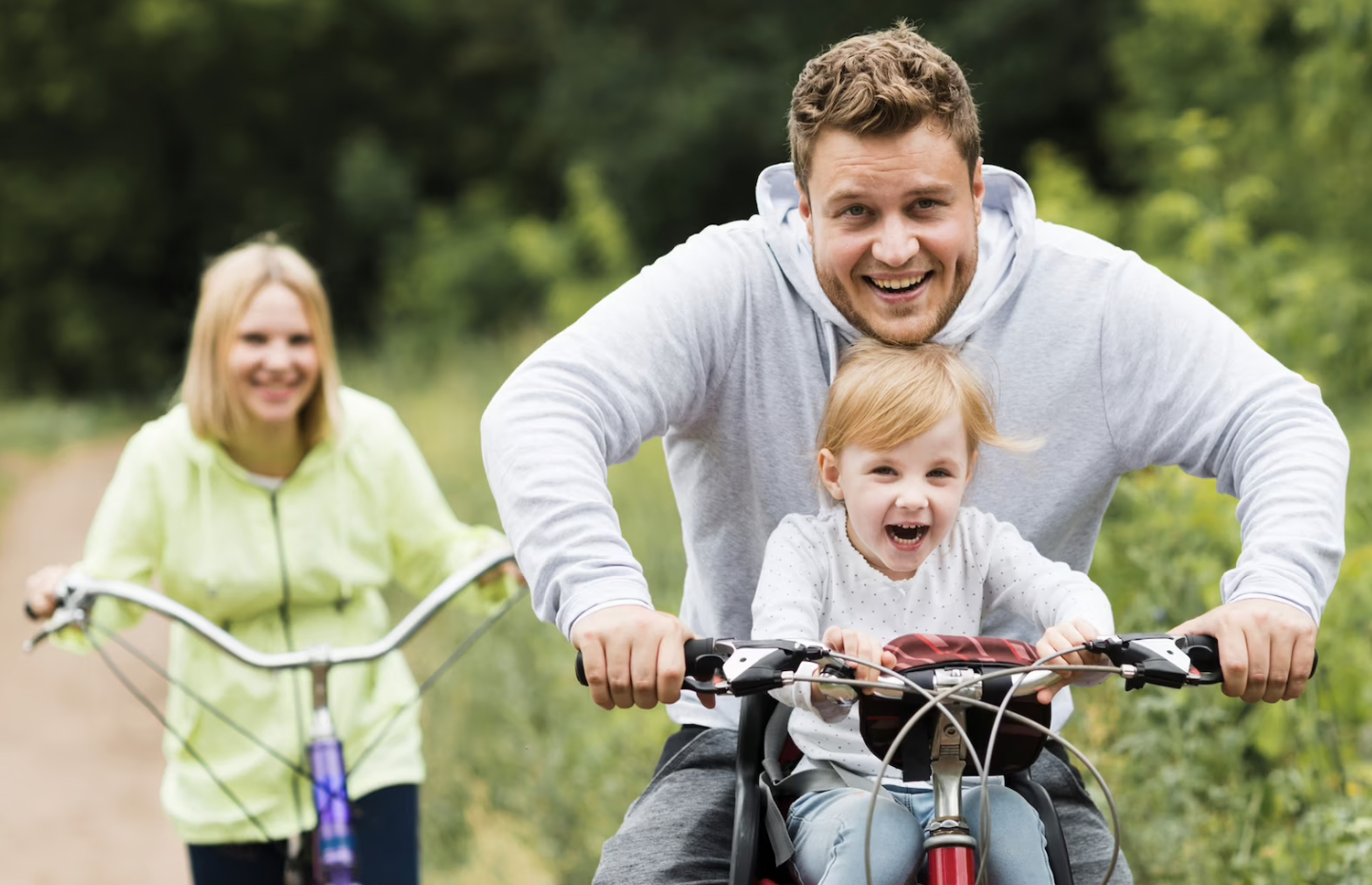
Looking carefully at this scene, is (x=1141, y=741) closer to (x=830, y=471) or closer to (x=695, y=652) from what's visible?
(x=830, y=471)

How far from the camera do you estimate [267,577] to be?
4328 mm

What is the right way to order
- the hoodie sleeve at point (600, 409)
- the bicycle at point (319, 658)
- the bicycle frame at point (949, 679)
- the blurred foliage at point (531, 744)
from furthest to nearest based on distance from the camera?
the blurred foliage at point (531, 744) → the bicycle at point (319, 658) → the hoodie sleeve at point (600, 409) → the bicycle frame at point (949, 679)

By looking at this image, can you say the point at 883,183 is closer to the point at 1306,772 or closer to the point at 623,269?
the point at 1306,772

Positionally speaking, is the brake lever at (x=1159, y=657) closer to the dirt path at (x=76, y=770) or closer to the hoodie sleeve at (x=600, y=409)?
the hoodie sleeve at (x=600, y=409)

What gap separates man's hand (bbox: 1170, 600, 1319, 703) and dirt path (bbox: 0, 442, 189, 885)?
17.7ft

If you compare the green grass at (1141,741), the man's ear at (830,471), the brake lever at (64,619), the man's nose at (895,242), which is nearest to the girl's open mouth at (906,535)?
the man's ear at (830,471)

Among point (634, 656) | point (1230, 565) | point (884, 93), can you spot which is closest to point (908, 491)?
point (634, 656)

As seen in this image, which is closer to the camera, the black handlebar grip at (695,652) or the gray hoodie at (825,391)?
the black handlebar grip at (695,652)

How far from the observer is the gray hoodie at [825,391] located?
8.85ft

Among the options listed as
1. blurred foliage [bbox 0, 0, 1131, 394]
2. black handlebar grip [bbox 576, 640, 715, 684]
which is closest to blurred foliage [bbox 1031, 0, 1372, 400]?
black handlebar grip [bbox 576, 640, 715, 684]

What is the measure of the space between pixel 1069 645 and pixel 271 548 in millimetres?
2521

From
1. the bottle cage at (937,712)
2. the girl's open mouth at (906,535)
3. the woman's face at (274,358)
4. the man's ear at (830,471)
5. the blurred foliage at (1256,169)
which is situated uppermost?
the blurred foliage at (1256,169)

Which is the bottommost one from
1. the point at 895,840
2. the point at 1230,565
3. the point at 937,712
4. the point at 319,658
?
the point at 895,840

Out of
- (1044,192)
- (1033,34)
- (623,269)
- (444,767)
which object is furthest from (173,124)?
(444,767)
